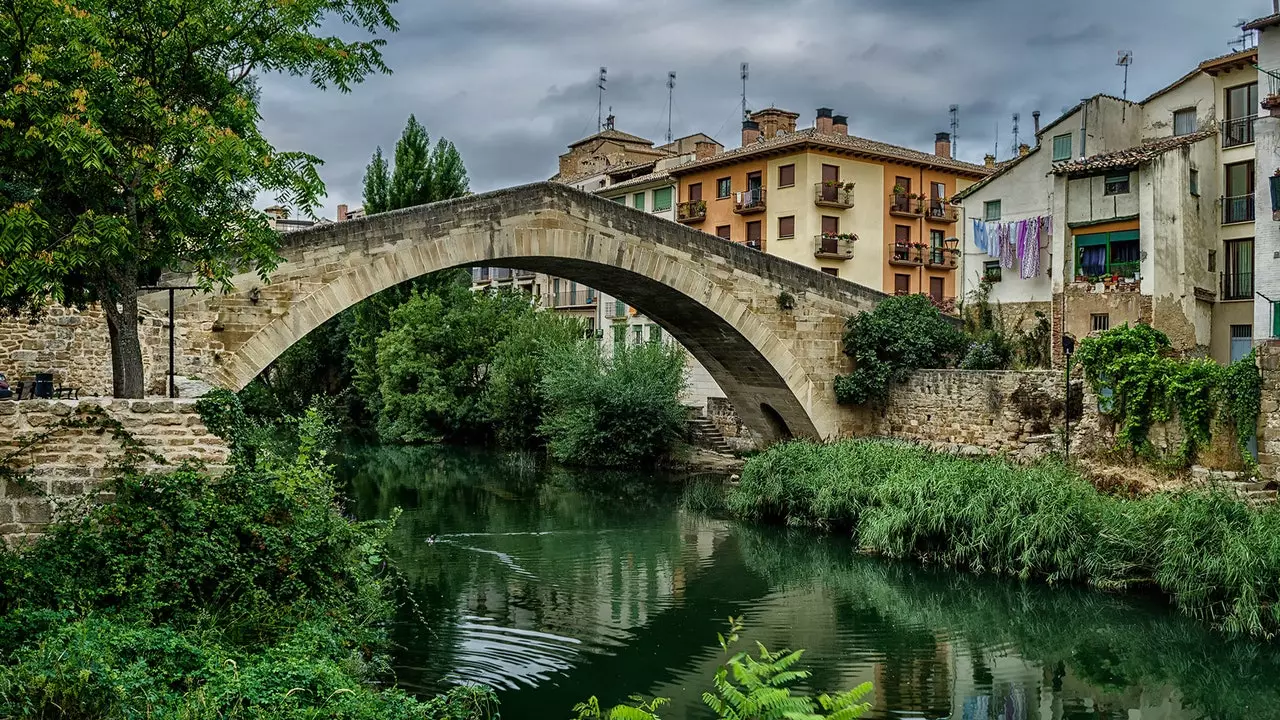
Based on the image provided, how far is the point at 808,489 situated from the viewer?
17.0 metres

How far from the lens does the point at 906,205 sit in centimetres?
3247

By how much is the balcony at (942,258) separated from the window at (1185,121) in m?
9.84

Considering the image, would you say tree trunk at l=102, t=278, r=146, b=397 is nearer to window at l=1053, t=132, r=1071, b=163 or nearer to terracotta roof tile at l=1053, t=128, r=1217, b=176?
terracotta roof tile at l=1053, t=128, r=1217, b=176

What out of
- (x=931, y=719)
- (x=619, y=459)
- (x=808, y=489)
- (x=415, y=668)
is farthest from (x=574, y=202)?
(x=931, y=719)

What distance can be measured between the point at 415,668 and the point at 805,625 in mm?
4165

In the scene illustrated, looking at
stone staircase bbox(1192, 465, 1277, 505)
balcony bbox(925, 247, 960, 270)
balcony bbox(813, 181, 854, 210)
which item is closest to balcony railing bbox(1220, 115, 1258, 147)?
stone staircase bbox(1192, 465, 1277, 505)

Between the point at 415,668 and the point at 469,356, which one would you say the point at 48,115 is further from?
the point at 469,356

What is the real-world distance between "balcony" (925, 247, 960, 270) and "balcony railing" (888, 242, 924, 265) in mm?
427

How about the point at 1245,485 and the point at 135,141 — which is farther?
the point at 1245,485

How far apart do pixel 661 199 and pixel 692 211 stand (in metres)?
2.09

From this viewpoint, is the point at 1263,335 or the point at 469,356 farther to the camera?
the point at 469,356

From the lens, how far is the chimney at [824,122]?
112 feet

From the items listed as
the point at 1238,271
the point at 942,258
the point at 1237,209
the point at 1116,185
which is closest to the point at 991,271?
the point at 1116,185

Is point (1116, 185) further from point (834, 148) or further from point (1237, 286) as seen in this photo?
point (834, 148)
